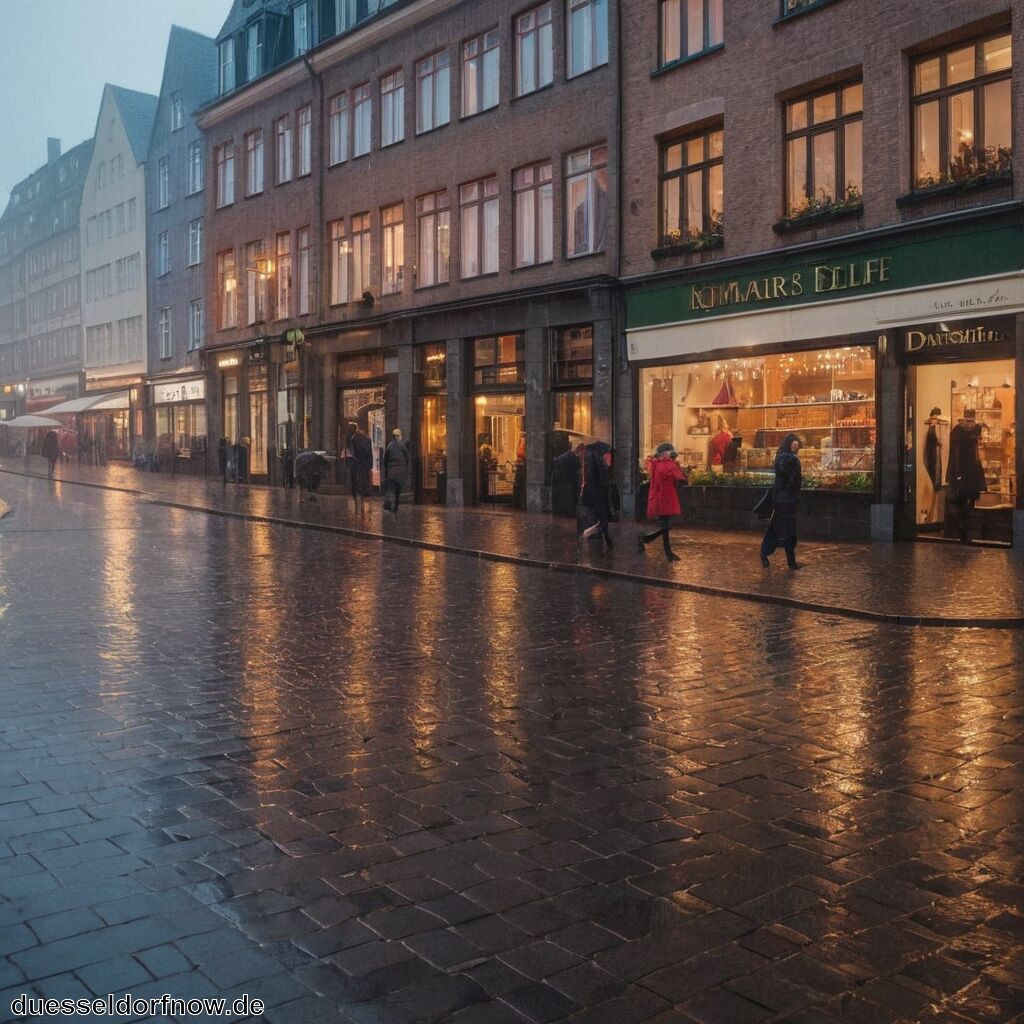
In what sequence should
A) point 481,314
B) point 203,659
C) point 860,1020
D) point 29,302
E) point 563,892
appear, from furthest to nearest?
point 29,302 < point 481,314 < point 203,659 < point 563,892 < point 860,1020

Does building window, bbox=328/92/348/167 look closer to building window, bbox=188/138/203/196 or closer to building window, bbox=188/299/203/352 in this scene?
building window, bbox=188/138/203/196

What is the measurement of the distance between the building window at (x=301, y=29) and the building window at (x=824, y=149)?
777 inches

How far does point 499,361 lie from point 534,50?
23.0ft

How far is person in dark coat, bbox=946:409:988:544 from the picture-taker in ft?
59.8

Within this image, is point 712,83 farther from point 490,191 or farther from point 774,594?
point 774,594

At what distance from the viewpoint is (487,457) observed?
29.2 m

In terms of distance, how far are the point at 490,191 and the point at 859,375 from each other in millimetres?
12221

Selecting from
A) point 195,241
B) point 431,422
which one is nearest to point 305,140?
point 431,422

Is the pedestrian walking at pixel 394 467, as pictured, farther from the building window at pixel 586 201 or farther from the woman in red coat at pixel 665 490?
the woman in red coat at pixel 665 490

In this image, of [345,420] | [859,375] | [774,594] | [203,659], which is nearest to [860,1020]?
[203,659]

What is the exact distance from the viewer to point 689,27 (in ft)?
77.0

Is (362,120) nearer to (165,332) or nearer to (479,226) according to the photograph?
(479,226)

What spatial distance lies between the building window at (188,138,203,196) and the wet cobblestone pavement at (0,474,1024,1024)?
41114mm

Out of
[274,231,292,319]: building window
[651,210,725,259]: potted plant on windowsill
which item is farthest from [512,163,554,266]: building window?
[274,231,292,319]: building window
